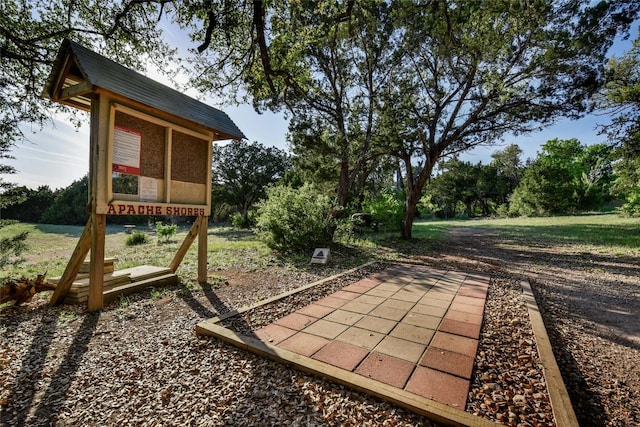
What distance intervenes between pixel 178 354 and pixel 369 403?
1.71 meters

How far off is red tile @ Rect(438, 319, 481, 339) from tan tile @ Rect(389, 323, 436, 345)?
0.61 ft

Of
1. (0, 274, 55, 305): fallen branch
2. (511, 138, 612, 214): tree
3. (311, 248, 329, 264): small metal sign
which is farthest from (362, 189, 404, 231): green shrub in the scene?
(511, 138, 612, 214): tree

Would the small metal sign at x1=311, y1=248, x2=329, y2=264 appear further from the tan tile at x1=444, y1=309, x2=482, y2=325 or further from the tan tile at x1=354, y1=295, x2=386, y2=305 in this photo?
the tan tile at x1=444, y1=309, x2=482, y2=325

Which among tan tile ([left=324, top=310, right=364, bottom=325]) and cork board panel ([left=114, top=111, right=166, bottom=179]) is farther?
cork board panel ([left=114, top=111, right=166, bottom=179])

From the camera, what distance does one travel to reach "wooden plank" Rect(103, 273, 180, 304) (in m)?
3.85

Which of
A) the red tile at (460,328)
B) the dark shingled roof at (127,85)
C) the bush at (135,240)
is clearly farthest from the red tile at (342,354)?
the bush at (135,240)

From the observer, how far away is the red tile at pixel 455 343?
102 inches

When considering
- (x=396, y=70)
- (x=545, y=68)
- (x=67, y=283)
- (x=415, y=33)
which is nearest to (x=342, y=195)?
(x=396, y=70)

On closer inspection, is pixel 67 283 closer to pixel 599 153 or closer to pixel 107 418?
pixel 107 418

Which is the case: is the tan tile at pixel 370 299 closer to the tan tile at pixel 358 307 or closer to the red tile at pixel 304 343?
the tan tile at pixel 358 307

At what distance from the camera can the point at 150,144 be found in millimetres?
3984

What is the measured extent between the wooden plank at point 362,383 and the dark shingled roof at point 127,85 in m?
2.97

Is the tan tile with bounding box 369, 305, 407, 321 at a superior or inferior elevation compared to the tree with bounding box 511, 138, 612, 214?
inferior

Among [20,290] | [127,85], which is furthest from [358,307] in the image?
[20,290]
